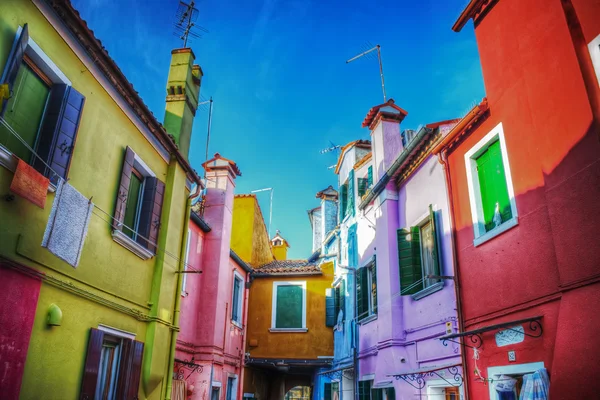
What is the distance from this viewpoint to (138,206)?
905 cm

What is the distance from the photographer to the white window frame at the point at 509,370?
620 centimetres

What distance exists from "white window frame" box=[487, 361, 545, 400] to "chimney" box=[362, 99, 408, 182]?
6481 millimetres

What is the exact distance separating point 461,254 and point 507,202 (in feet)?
4.68

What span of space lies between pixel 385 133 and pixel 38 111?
8780 mm

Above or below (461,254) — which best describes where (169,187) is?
above

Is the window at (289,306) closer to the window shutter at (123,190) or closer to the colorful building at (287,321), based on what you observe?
the colorful building at (287,321)

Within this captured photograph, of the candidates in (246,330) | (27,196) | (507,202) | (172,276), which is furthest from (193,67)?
(246,330)

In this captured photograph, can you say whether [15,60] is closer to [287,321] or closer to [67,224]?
[67,224]

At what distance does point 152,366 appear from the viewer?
852 cm

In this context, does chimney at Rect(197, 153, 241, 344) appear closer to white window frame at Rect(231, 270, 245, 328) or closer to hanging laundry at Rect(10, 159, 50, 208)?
white window frame at Rect(231, 270, 245, 328)

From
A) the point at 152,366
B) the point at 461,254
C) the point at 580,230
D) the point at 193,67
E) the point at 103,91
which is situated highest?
the point at 193,67

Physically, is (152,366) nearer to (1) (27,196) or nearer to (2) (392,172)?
(1) (27,196)

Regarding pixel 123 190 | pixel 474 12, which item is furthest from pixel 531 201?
pixel 123 190

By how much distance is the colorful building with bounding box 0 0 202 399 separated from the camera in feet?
18.1
